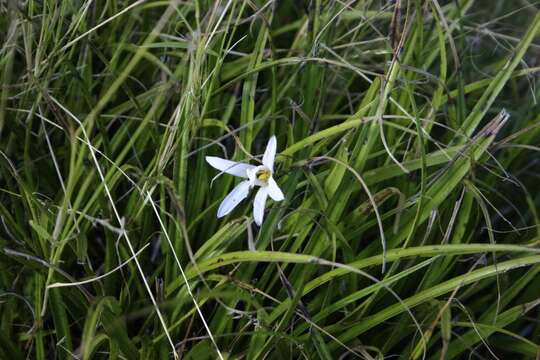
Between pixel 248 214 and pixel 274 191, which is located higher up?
pixel 274 191

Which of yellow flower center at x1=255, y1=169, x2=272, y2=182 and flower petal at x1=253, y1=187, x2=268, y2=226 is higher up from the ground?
yellow flower center at x1=255, y1=169, x2=272, y2=182

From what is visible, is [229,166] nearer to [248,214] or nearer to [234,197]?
[234,197]

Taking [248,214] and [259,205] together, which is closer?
[259,205]

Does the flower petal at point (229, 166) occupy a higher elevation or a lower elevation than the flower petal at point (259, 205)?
higher

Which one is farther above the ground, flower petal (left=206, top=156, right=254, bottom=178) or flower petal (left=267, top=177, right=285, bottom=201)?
flower petal (left=206, top=156, right=254, bottom=178)

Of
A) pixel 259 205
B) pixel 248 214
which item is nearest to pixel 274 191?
pixel 259 205
